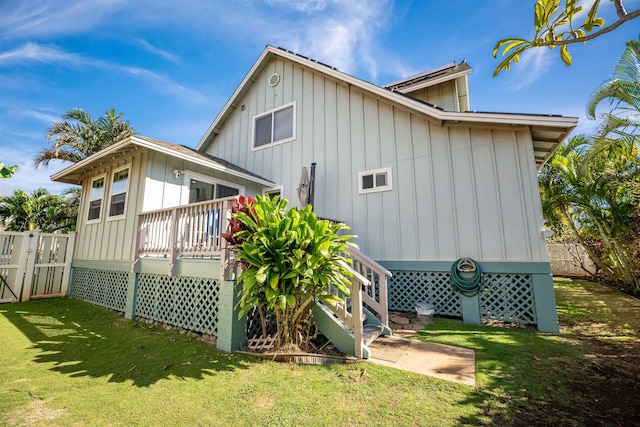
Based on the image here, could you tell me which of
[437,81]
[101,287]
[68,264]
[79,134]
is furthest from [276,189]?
[79,134]

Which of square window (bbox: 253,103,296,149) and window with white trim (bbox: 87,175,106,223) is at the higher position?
square window (bbox: 253,103,296,149)

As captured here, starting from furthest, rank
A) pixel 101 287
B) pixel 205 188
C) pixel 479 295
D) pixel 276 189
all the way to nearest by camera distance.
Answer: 1. pixel 276 189
2. pixel 205 188
3. pixel 101 287
4. pixel 479 295

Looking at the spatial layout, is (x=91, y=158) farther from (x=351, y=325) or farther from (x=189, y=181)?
(x=351, y=325)

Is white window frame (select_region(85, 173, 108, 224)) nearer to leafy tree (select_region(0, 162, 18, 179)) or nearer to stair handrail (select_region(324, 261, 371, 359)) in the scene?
leafy tree (select_region(0, 162, 18, 179))

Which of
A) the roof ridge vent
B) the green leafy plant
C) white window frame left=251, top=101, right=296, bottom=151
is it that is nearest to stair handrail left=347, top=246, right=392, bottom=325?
the green leafy plant

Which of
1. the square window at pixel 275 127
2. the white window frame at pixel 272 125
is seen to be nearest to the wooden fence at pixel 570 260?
the white window frame at pixel 272 125

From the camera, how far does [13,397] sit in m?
2.65

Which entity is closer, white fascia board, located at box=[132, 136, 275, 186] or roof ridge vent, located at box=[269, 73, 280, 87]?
white fascia board, located at box=[132, 136, 275, 186]

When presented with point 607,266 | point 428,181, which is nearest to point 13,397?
point 428,181

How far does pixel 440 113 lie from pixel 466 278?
3681 millimetres

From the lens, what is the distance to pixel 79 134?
1384 cm

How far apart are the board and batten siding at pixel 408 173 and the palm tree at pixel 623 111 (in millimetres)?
2312

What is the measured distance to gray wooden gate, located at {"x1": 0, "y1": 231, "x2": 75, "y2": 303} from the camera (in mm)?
7051

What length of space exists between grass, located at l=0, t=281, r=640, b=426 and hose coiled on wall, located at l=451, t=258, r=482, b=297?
2.99ft
